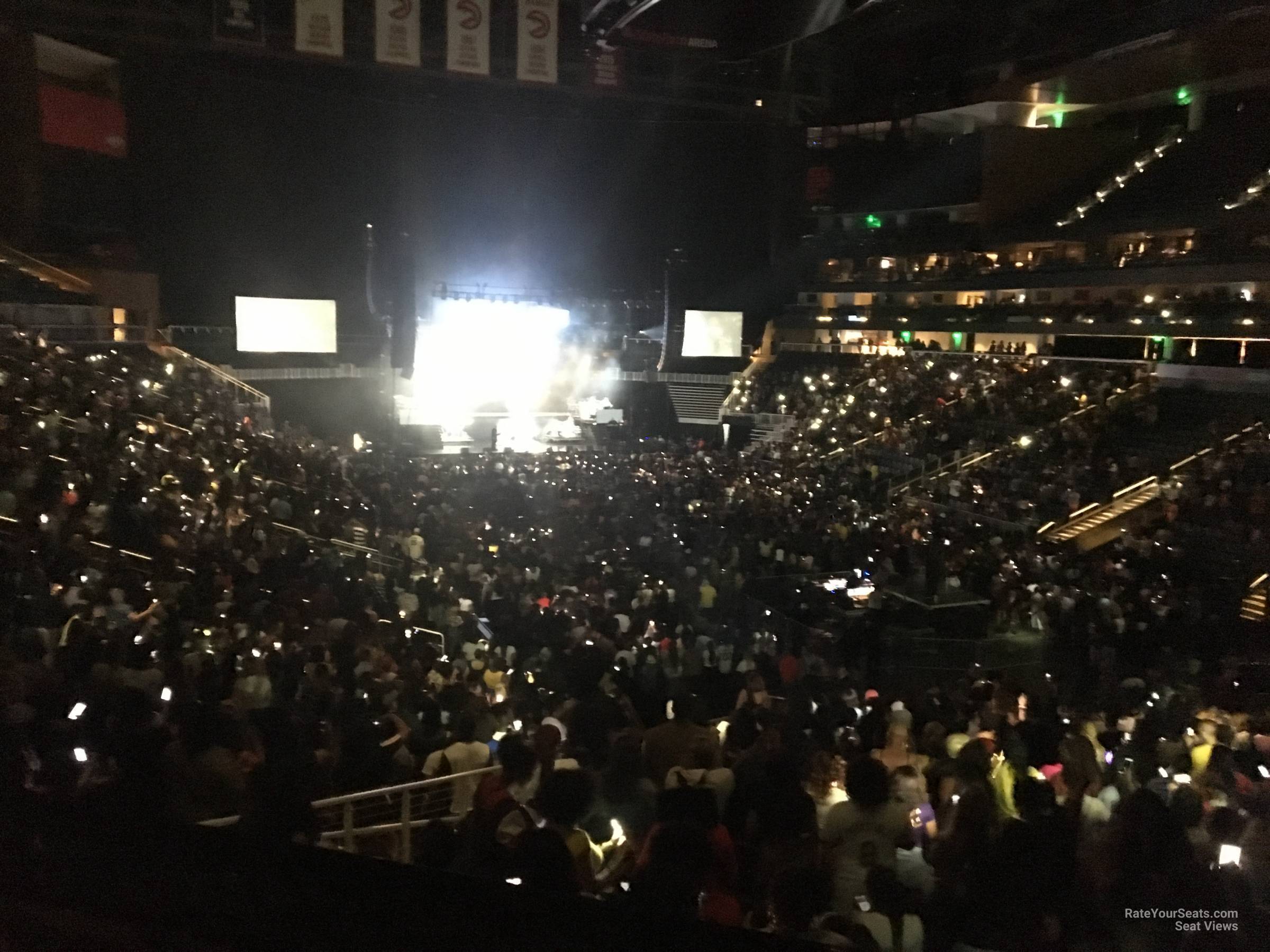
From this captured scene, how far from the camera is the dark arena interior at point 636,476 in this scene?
9.68 feet

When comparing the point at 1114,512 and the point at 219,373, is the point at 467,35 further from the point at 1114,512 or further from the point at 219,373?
the point at 1114,512

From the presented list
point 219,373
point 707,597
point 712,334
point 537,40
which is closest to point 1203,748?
point 707,597

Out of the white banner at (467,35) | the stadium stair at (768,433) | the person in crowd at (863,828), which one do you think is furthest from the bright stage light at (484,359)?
the person in crowd at (863,828)

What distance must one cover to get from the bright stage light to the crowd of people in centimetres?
1129

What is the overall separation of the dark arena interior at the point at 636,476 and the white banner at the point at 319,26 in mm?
69

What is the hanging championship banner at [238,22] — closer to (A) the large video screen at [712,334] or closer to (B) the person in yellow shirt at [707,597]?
(B) the person in yellow shirt at [707,597]

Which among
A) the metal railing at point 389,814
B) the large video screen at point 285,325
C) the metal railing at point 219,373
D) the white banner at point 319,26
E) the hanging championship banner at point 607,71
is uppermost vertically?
the hanging championship banner at point 607,71

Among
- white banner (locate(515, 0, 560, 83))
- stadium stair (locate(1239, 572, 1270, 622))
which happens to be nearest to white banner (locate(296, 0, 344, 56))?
white banner (locate(515, 0, 560, 83))

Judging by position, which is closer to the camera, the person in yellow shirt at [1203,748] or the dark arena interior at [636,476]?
the dark arena interior at [636,476]

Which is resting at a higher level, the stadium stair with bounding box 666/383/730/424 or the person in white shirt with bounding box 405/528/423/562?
the stadium stair with bounding box 666/383/730/424

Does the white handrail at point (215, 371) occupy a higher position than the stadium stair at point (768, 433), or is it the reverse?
the white handrail at point (215, 371)

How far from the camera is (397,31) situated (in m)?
14.5

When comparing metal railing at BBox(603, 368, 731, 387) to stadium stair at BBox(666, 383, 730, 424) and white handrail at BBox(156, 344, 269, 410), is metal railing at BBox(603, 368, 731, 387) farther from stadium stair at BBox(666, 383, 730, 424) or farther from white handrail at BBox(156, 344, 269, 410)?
white handrail at BBox(156, 344, 269, 410)

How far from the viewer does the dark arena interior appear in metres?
2.95
